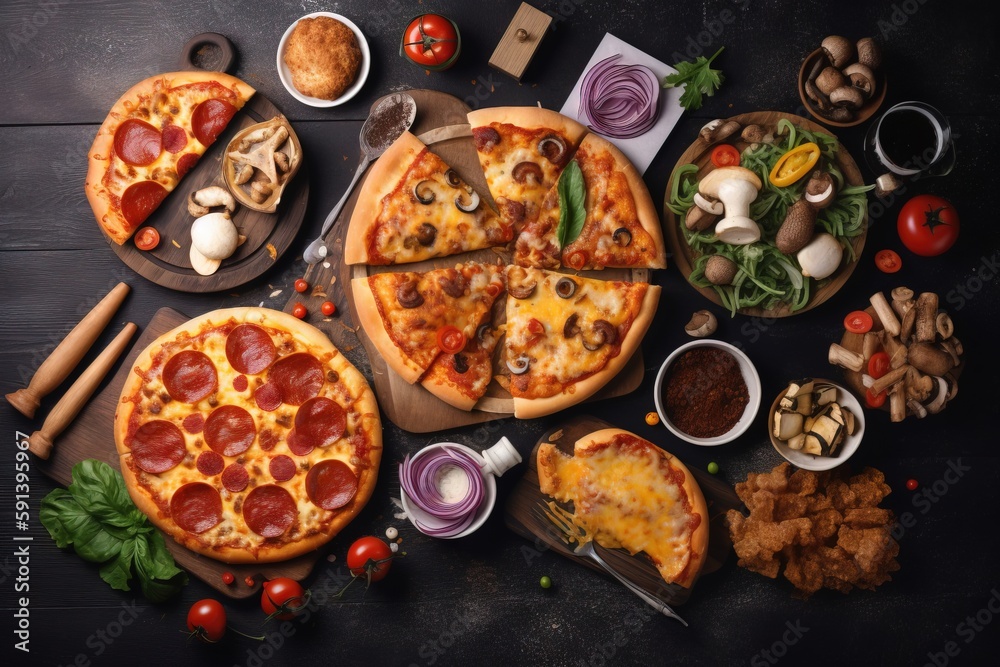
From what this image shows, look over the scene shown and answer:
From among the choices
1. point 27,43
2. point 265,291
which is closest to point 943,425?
point 265,291

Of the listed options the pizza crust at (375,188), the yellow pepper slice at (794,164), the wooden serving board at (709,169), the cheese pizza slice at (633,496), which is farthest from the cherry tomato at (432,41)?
the cheese pizza slice at (633,496)

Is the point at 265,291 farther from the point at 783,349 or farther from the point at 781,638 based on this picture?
the point at 781,638

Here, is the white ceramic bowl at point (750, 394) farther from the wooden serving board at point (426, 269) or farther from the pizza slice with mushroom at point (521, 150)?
the pizza slice with mushroom at point (521, 150)

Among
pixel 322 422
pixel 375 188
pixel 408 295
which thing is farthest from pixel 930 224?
pixel 322 422

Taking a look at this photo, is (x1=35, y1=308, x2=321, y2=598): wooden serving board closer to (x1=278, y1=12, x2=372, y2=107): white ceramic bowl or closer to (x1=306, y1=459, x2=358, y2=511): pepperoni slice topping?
(x1=306, y1=459, x2=358, y2=511): pepperoni slice topping

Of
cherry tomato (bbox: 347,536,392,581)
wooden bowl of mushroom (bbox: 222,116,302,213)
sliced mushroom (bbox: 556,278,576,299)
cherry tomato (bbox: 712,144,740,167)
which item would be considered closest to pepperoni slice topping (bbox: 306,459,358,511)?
cherry tomato (bbox: 347,536,392,581)
